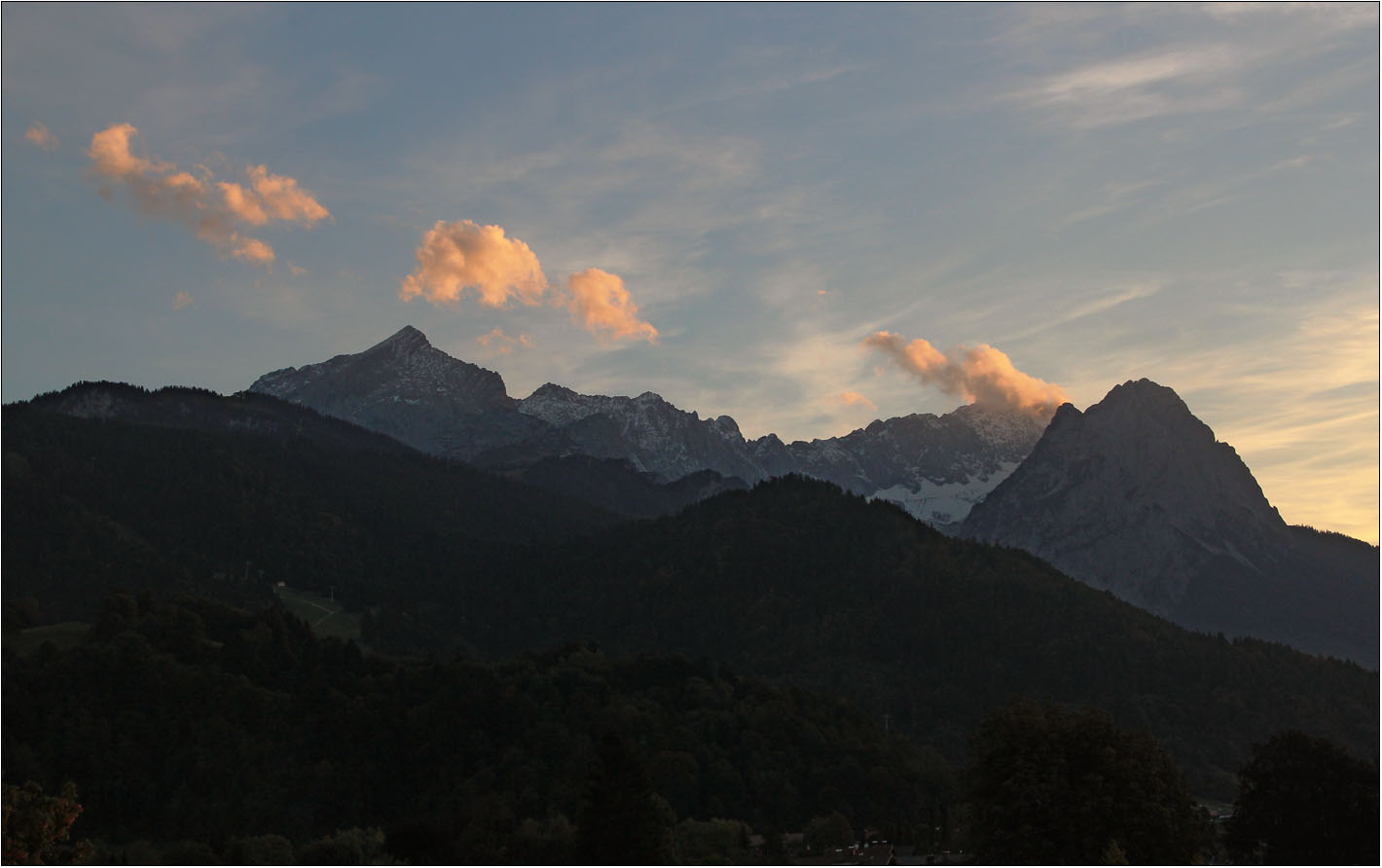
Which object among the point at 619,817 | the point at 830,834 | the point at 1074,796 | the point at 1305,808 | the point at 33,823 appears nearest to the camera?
the point at 33,823

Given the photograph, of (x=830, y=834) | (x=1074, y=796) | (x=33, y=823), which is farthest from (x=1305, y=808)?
(x=33, y=823)

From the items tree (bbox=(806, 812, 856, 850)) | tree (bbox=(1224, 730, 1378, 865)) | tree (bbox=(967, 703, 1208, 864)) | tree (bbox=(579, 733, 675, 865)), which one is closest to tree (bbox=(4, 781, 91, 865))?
tree (bbox=(579, 733, 675, 865))

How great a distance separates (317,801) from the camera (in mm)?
191875

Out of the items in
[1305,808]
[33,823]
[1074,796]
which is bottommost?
[1305,808]

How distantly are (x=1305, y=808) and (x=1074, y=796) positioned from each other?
100 ft

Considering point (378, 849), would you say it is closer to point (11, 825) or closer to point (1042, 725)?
point (11, 825)

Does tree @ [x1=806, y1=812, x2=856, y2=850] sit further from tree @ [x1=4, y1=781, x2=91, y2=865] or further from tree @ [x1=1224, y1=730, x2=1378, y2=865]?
tree @ [x1=4, y1=781, x2=91, y2=865]

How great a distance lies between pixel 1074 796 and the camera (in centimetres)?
12500

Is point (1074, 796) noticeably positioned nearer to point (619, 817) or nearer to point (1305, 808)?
point (1305, 808)

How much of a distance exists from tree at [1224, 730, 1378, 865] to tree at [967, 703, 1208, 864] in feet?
39.7

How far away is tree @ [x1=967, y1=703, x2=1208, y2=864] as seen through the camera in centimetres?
12344

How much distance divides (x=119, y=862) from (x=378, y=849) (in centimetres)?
3245

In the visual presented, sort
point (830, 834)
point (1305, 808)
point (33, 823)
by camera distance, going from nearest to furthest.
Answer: point (33, 823) → point (1305, 808) → point (830, 834)

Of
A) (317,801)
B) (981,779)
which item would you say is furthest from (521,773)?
(981,779)
